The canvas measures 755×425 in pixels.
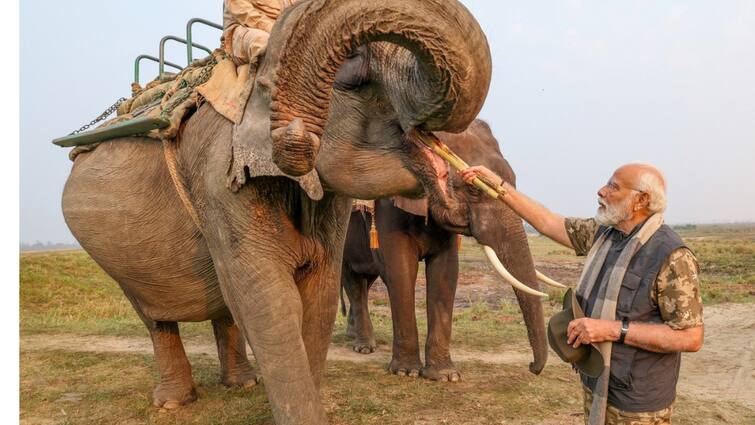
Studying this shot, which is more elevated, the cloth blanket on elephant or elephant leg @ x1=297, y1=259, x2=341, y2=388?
the cloth blanket on elephant

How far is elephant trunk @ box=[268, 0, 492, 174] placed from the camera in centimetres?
231

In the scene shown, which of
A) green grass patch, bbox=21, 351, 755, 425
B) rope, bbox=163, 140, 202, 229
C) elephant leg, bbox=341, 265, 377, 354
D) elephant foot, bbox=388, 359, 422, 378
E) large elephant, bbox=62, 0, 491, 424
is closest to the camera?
large elephant, bbox=62, 0, 491, 424

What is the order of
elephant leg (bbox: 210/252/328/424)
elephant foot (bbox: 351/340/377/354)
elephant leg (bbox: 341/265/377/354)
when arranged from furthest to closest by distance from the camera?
1. elephant leg (bbox: 341/265/377/354)
2. elephant foot (bbox: 351/340/377/354)
3. elephant leg (bbox: 210/252/328/424)

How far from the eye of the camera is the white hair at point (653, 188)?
277 cm

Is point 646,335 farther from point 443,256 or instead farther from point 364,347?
point 364,347

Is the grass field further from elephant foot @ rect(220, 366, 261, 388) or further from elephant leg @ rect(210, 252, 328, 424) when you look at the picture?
elephant leg @ rect(210, 252, 328, 424)

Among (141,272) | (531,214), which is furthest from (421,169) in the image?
(141,272)

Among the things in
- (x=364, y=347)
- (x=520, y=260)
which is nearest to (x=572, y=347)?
(x=520, y=260)

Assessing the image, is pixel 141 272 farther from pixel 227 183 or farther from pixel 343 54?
pixel 343 54

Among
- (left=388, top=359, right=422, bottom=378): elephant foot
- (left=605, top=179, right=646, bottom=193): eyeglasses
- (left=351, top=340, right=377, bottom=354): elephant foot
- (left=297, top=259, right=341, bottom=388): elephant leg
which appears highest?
(left=605, top=179, right=646, bottom=193): eyeglasses

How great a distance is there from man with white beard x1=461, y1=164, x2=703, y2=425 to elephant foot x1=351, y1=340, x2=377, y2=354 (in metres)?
A: 5.20

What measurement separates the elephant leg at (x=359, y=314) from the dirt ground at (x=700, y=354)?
0.16m

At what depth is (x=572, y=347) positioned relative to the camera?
2801 millimetres

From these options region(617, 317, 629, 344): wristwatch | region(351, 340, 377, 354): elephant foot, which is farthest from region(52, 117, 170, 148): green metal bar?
region(351, 340, 377, 354): elephant foot
